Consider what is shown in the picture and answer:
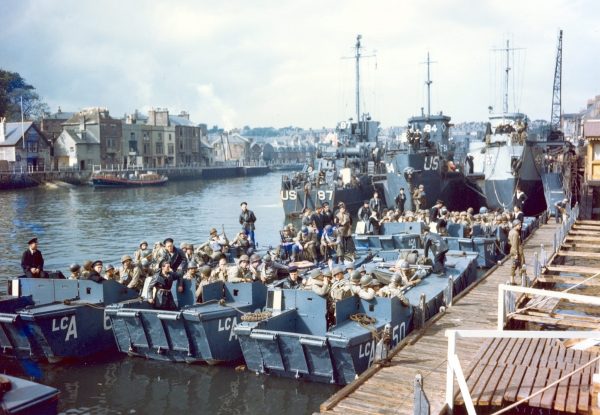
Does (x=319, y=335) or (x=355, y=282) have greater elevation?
(x=355, y=282)

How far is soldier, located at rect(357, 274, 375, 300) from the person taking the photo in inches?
510

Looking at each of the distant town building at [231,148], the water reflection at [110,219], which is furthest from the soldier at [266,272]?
the distant town building at [231,148]

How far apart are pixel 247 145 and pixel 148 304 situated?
13234cm

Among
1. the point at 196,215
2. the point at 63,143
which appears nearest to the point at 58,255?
the point at 196,215

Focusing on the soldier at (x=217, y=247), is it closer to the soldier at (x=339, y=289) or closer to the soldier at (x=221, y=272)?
the soldier at (x=221, y=272)

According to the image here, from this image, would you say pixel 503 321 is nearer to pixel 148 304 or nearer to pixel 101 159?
pixel 148 304

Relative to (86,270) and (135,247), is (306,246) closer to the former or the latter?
(86,270)

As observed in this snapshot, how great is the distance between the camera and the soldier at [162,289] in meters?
13.9

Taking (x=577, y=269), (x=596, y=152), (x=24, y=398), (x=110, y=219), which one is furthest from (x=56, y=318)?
(x=110, y=219)

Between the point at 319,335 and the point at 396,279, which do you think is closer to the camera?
the point at 319,335

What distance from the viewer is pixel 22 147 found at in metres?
81.6

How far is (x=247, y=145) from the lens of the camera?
145 m

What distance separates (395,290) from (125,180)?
7260cm

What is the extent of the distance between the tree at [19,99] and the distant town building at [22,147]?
15.5 meters
